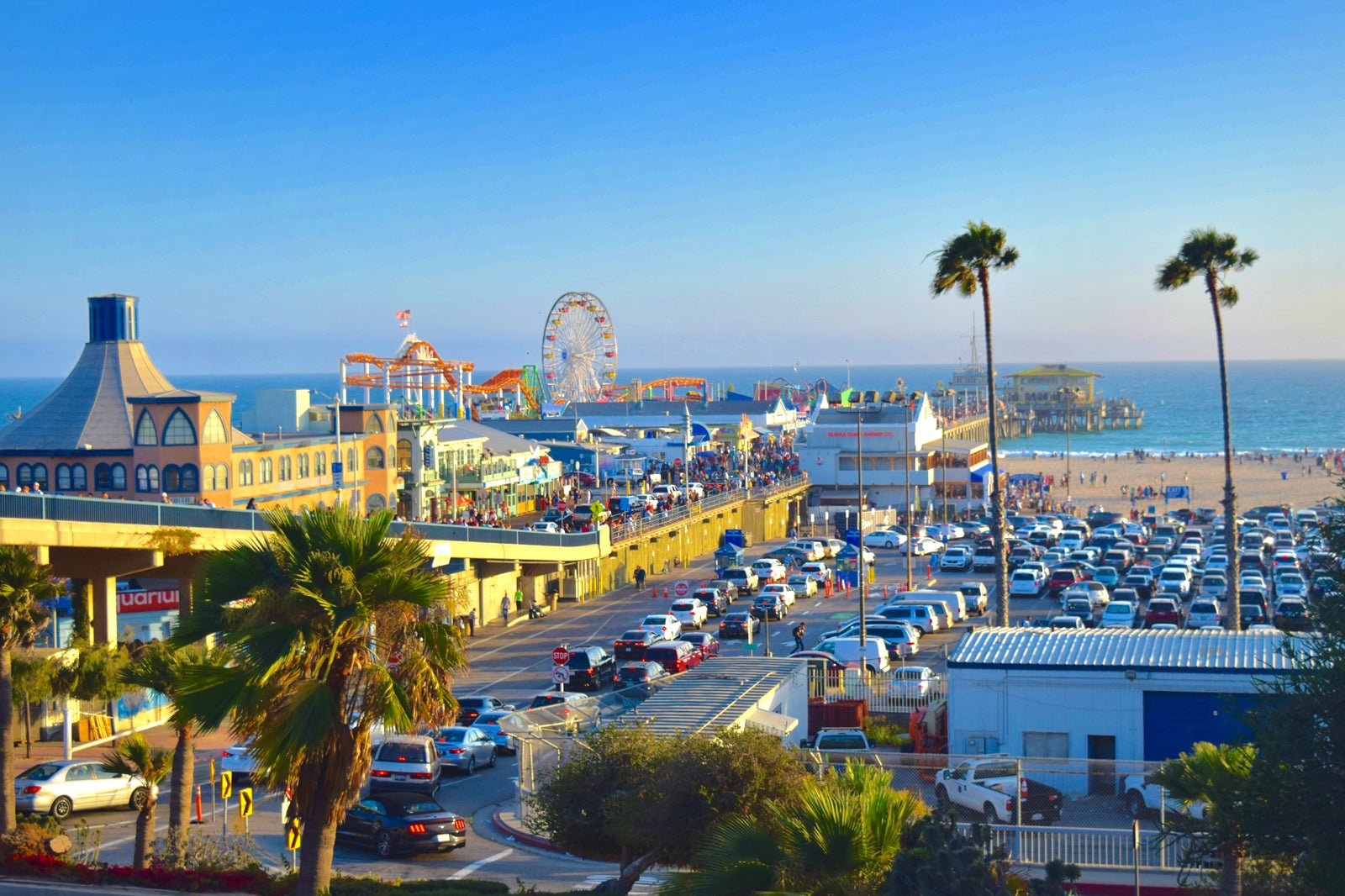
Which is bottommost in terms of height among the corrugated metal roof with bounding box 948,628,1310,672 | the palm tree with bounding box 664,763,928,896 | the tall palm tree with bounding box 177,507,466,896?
the corrugated metal roof with bounding box 948,628,1310,672

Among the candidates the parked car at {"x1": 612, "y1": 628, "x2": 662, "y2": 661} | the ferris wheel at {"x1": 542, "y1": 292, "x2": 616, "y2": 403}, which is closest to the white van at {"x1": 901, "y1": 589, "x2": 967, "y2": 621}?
the parked car at {"x1": 612, "y1": 628, "x2": 662, "y2": 661}

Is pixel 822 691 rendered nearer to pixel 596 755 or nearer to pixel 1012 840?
pixel 1012 840

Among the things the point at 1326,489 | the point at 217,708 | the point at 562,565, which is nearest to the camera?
the point at 217,708

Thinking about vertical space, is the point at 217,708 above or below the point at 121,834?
Answer: above

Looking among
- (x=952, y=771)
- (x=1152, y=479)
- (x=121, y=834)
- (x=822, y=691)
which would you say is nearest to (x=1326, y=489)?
(x=1152, y=479)

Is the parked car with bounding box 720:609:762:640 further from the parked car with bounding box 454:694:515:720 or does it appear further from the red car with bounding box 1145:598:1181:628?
the parked car with bounding box 454:694:515:720
